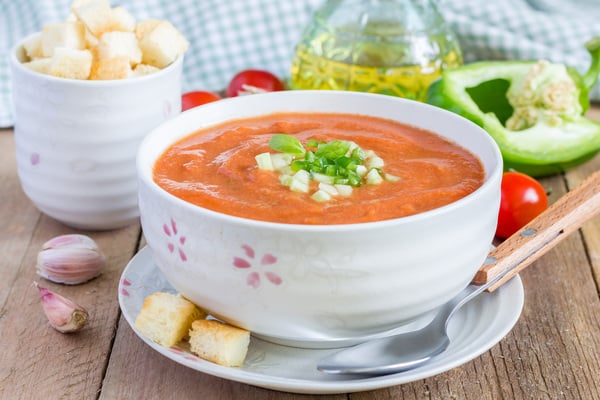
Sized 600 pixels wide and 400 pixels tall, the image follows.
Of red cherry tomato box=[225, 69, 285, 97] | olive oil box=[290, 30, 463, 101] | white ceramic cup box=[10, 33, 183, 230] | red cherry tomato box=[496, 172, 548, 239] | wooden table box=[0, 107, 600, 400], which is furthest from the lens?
red cherry tomato box=[225, 69, 285, 97]

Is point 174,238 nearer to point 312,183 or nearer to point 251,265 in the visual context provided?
point 251,265

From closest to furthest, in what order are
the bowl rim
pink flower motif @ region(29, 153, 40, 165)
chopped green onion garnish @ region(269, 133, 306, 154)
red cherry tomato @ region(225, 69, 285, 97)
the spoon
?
the bowl rim
the spoon
chopped green onion garnish @ region(269, 133, 306, 154)
pink flower motif @ region(29, 153, 40, 165)
red cherry tomato @ region(225, 69, 285, 97)

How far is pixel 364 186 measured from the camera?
6.50 feet

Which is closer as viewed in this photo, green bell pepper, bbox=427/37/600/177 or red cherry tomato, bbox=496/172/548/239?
red cherry tomato, bbox=496/172/548/239

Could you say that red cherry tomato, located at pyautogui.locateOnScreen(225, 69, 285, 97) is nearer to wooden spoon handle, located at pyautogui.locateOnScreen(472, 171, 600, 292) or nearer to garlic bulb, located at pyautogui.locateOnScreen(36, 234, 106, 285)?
garlic bulb, located at pyautogui.locateOnScreen(36, 234, 106, 285)

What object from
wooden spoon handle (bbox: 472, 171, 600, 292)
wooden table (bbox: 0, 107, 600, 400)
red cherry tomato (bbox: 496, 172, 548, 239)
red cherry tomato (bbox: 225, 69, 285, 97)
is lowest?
red cherry tomato (bbox: 225, 69, 285, 97)

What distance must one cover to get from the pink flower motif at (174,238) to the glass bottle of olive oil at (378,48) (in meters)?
1.67

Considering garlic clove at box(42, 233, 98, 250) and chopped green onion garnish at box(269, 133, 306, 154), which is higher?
chopped green onion garnish at box(269, 133, 306, 154)

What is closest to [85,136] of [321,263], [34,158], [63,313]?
[34,158]

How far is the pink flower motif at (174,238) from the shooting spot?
5.95ft

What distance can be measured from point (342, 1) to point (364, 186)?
1.67 metres

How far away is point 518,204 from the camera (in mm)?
2766

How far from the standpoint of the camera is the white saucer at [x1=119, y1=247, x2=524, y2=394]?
1.71 metres

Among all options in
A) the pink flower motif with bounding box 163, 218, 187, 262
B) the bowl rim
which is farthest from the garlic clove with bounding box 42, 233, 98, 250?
the pink flower motif with bounding box 163, 218, 187, 262
